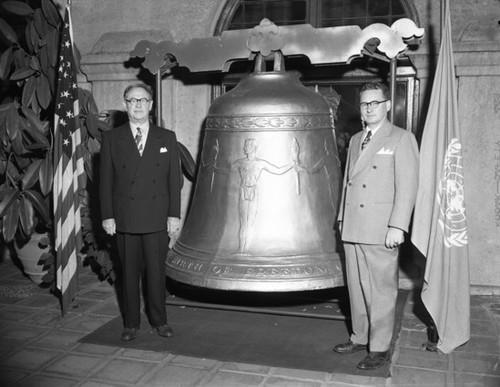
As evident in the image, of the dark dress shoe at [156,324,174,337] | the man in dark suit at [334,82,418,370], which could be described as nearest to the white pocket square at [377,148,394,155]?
the man in dark suit at [334,82,418,370]

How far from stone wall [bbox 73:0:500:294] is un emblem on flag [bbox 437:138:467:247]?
1341mm

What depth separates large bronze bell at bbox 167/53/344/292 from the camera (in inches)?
156

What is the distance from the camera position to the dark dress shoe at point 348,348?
13.3ft

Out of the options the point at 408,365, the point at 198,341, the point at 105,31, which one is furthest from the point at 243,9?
the point at 408,365

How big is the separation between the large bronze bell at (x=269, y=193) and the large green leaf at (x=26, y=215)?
186 cm

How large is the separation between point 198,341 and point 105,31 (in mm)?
3357

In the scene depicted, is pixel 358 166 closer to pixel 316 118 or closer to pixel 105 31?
pixel 316 118

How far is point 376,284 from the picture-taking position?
376cm

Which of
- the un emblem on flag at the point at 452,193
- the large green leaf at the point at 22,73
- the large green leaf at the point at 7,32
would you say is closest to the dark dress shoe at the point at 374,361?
the un emblem on flag at the point at 452,193

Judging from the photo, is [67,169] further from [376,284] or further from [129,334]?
[376,284]

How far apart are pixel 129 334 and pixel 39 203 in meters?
1.75

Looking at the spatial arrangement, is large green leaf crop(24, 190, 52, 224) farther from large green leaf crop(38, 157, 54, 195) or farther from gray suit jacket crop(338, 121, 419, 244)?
gray suit jacket crop(338, 121, 419, 244)

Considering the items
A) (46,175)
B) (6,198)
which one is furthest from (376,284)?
(6,198)

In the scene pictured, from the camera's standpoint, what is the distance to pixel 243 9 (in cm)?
607
